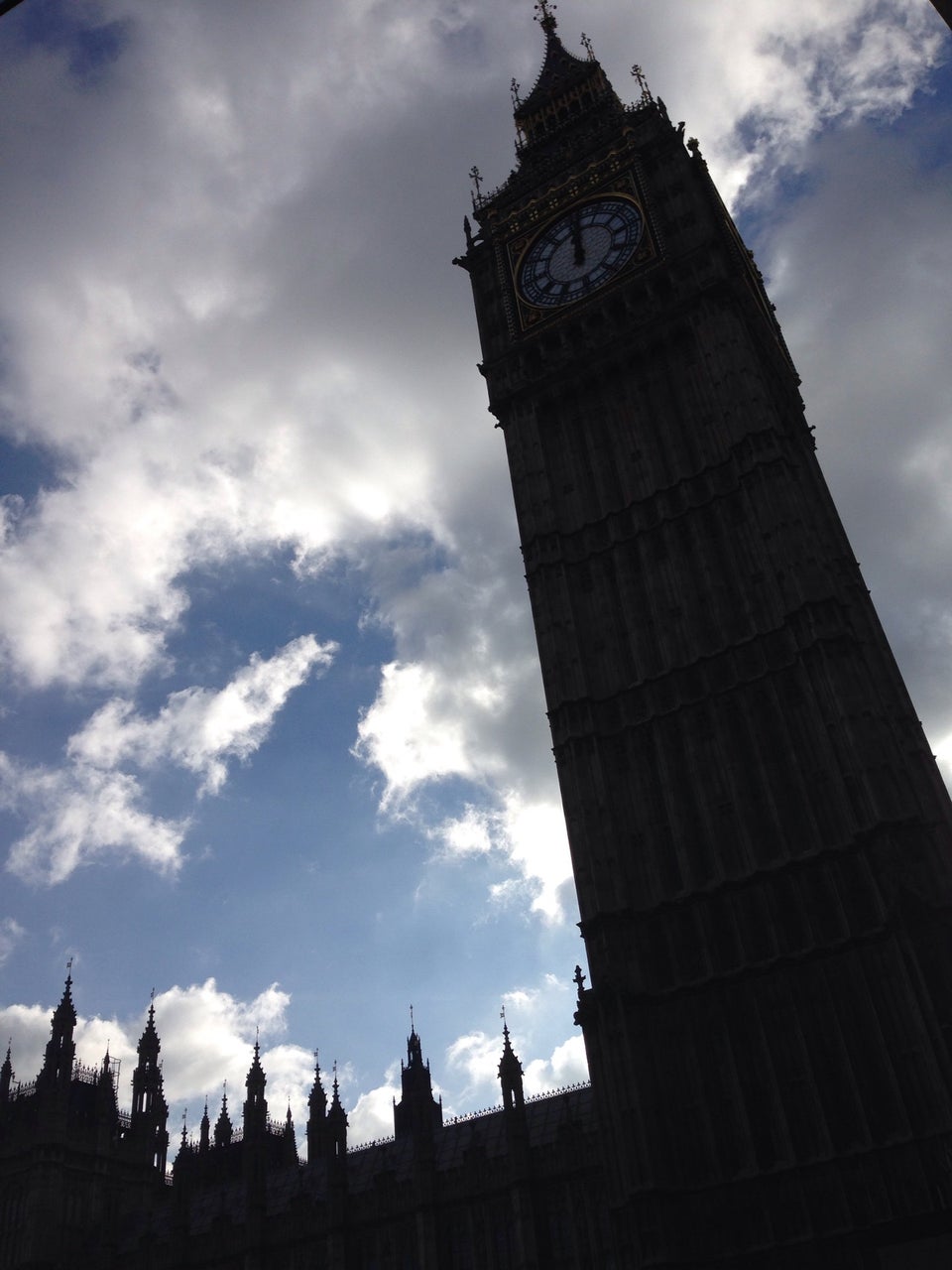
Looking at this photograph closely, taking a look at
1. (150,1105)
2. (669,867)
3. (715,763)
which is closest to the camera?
(669,867)

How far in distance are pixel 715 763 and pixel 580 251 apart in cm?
3069

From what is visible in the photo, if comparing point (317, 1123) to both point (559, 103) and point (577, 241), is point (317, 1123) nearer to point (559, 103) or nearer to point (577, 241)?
point (577, 241)

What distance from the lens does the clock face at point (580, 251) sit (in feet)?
185

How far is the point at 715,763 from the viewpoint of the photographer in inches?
1630

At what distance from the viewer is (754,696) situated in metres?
41.6

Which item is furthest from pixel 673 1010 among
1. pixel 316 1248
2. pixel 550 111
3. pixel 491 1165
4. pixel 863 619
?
pixel 550 111

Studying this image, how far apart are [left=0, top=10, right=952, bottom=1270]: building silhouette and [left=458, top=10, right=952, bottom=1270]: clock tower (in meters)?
0.12

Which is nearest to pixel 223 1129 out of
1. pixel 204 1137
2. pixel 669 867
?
pixel 204 1137

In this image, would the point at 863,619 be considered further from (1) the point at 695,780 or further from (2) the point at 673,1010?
(2) the point at 673,1010

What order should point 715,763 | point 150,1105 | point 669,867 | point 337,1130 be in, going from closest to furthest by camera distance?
point 669,867, point 715,763, point 337,1130, point 150,1105

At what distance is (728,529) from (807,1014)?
64.6 ft

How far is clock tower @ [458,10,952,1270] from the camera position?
3316cm

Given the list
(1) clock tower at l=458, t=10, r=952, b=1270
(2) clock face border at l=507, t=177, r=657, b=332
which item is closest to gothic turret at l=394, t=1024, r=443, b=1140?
(1) clock tower at l=458, t=10, r=952, b=1270

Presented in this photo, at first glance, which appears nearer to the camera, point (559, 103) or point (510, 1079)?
point (510, 1079)
